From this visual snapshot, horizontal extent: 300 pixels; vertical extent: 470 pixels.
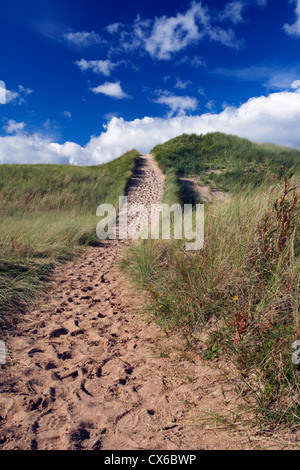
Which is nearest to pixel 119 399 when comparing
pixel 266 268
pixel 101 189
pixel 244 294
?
pixel 244 294

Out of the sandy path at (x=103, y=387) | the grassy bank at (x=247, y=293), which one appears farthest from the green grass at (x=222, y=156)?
the sandy path at (x=103, y=387)

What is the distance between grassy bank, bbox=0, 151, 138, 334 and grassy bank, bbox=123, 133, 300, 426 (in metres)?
1.74

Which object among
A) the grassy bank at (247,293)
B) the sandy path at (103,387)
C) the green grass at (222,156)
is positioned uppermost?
the green grass at (222,156)

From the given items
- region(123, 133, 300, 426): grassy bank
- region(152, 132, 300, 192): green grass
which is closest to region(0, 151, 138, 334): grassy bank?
region(123, 133, 300, 426): grassy bank

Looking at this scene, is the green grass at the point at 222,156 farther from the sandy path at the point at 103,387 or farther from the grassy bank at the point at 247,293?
the sandy path at the point at 103,387

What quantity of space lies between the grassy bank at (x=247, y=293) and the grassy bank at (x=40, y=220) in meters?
1.74

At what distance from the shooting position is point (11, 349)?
2652 mm

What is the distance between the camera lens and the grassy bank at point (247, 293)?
1.83 metres

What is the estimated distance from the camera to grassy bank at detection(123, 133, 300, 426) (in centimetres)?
183

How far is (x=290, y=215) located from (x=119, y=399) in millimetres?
2388

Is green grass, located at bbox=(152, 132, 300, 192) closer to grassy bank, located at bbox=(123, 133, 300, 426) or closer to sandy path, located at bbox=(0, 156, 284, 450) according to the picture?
grassy bank, located at bbox=(123, 133, 300, 426)

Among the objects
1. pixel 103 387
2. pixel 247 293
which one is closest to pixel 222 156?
pixel 247 293

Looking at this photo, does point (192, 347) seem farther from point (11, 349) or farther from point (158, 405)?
point (11, 349)

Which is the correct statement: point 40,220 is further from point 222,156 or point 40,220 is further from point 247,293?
point 222,156
